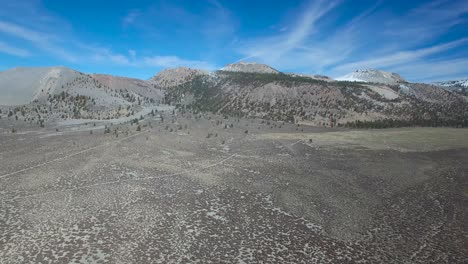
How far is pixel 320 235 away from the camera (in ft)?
47.5

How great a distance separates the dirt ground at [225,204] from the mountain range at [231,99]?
29.2 m

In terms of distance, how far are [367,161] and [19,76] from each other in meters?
74.0

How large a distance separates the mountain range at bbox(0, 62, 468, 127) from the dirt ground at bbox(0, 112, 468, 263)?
1148 inches

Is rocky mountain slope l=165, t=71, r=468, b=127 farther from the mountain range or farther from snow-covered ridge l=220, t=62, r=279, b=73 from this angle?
snow-covered ridge l=220, t=62, r=279, b=73

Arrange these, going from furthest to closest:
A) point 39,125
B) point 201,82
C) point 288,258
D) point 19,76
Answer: point 201,82, point 19,76, point 39,125, point 288,258

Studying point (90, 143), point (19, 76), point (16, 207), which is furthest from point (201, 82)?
point (16, 207)

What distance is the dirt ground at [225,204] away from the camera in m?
12.8

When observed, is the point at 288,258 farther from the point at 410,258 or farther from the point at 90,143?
the point at 90,143

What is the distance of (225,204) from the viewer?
1786 cm

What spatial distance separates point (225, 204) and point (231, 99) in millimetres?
76397

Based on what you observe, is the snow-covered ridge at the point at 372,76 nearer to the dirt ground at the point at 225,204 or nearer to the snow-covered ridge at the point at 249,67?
the snow-covered ridge at the point at 249,67

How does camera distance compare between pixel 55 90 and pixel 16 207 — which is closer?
pixel 16 207

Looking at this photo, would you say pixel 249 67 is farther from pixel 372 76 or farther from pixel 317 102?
pixel 317 102

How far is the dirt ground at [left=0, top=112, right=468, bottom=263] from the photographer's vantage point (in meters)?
12.8
